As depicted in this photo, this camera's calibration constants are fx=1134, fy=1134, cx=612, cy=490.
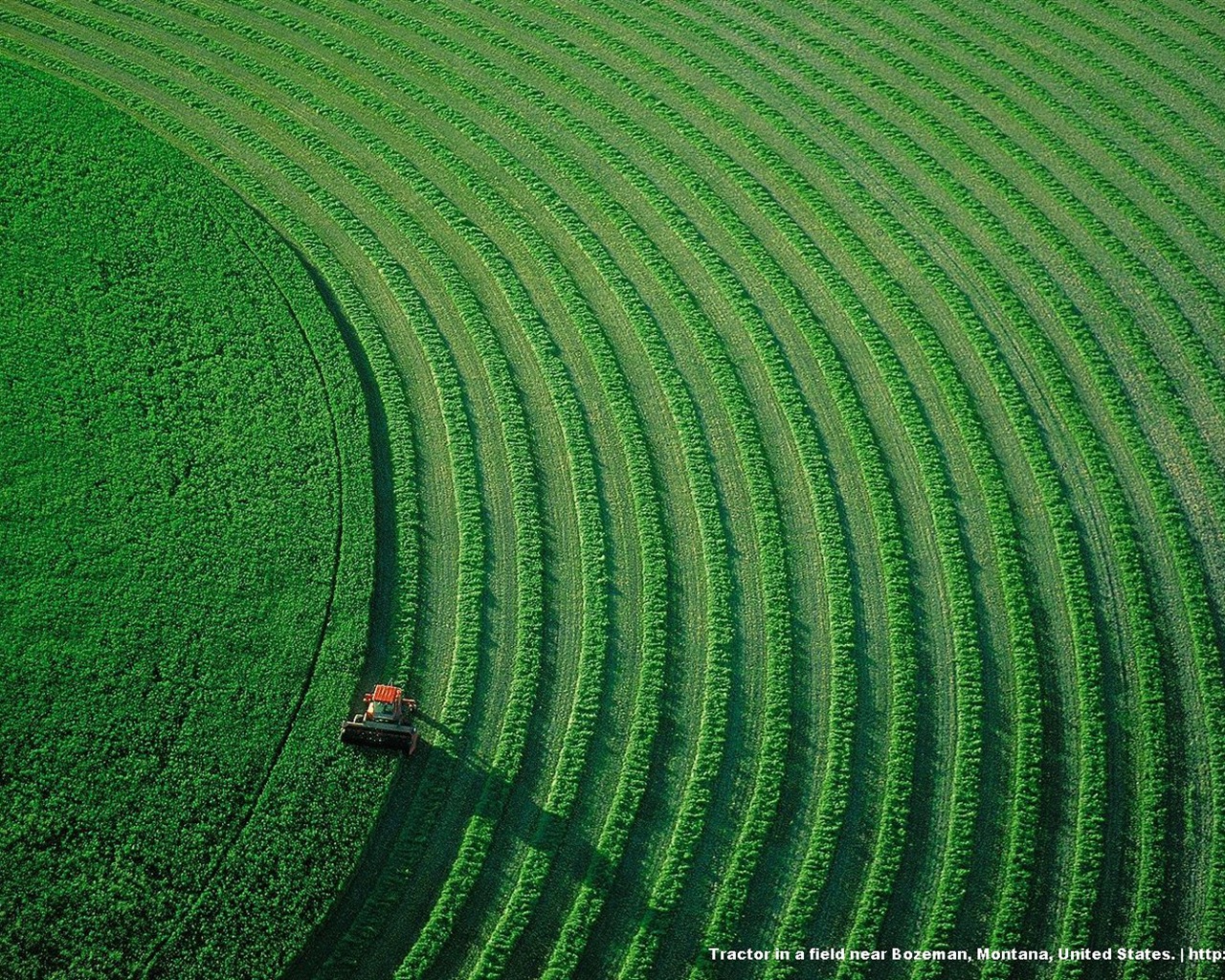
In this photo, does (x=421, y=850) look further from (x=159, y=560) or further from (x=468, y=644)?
(x=159, y=560)

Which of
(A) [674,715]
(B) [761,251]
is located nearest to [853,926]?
(A) [674,715]

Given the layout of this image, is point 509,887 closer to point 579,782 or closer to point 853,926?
point 579,782

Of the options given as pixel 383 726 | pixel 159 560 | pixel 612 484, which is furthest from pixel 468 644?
pixel 159 560

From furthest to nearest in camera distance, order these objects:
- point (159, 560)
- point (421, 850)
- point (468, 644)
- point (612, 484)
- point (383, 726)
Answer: point (612, 484), point (159, 560), point (468, 644), point (383, 726), point (421, 850)

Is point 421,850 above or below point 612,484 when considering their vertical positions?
below

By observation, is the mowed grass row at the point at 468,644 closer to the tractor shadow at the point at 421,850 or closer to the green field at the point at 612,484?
the green field at the point at 612,484

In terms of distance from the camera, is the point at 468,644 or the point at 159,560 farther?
the point at 159,560

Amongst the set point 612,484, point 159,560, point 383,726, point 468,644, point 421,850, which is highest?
point 612,484
